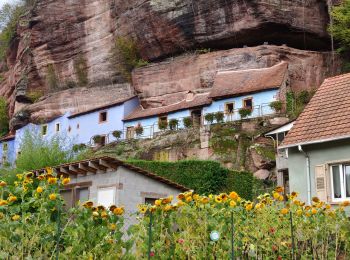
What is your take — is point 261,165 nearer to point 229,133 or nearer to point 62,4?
point 229,133

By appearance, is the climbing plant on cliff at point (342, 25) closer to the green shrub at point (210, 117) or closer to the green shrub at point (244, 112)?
the green shrub at point (244, 112)

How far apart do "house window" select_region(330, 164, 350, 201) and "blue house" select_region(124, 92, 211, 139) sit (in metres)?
19.5

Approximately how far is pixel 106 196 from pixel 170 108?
21.1 meters

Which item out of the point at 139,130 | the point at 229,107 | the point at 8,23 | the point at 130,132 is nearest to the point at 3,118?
the point at 8,23

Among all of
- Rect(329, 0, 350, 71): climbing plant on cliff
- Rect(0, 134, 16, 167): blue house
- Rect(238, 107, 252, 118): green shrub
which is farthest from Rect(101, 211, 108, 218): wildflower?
Rect(0, 134, 16, 167): blue house

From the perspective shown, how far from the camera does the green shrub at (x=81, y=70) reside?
47103mm

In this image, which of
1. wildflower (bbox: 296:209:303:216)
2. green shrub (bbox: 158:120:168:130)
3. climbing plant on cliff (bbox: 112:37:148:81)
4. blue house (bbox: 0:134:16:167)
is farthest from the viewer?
blue house (bbox: 0:134:16:167)

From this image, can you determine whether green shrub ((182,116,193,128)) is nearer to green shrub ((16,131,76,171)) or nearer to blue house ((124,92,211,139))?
blue house ((124,92,211,139))

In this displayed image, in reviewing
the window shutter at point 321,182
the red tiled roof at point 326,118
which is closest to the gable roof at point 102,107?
the red tiled roof at point 326,118

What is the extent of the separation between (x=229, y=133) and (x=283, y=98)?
205 inches

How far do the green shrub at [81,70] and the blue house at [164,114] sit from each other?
26.9 feet

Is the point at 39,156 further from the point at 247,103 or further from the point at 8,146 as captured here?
the point at 8,146

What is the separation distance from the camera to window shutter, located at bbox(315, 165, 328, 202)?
1595 centimetres

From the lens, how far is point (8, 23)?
198ft
